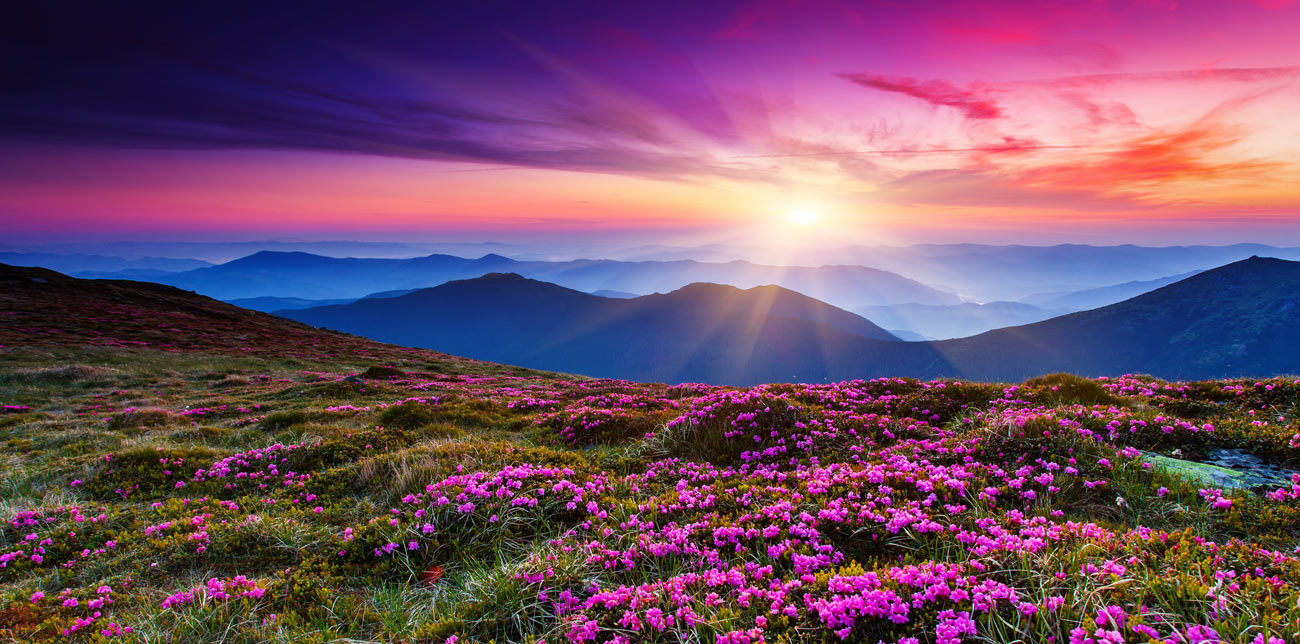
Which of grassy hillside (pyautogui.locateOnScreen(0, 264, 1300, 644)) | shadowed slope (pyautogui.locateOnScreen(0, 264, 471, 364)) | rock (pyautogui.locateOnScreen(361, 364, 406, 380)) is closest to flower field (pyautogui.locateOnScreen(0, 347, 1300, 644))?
grassy hillside (pyautogui.locateOnScreen(0, 264, 1300, 644))

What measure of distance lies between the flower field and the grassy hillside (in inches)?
1.3

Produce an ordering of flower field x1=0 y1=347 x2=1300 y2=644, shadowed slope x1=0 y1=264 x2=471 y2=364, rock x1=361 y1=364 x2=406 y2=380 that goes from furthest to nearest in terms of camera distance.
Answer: shadowed slope x1=0 y1=264 x2=471 y2=364 < rock x1=361 y1=364 x2=406 y2=380 < flower field x1=0 y1=347 x2=1300 y2=644

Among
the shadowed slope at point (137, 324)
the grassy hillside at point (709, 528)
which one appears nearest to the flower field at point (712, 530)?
the grassy hillside at point (709, 528)

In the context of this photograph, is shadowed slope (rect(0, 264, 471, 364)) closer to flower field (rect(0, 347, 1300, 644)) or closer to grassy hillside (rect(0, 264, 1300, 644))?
grassy hillside (rect(0, 264, 1300, 644))

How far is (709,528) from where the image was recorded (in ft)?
20.1

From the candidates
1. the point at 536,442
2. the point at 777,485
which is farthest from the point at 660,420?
the point at 777,485

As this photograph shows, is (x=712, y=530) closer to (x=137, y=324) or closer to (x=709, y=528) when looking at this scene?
(x=709, y=528)

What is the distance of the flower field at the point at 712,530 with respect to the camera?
13.5ft

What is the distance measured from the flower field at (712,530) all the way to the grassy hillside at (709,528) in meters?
0.03

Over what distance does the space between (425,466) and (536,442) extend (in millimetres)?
3502

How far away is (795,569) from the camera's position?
5105mm

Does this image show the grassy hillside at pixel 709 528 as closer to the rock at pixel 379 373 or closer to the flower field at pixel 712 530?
the flower field at pixel 712 530

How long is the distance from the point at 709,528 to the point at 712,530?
69mm

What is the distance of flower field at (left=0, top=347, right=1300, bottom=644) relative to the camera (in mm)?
4117
